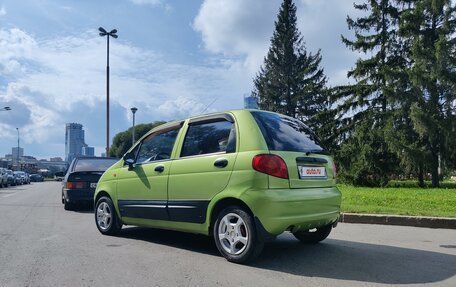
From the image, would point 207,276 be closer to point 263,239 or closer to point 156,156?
point 263,239

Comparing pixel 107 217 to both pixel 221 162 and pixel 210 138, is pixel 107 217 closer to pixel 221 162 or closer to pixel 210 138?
pixel 210 138

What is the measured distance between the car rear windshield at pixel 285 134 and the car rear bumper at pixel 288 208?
568mm

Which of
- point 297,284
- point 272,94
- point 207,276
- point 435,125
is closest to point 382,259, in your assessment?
point 297,284

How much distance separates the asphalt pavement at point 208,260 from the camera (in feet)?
15.5

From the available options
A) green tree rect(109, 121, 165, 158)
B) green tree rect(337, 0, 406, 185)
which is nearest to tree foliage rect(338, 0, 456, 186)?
green tree rect(337, 0, 406, 185)

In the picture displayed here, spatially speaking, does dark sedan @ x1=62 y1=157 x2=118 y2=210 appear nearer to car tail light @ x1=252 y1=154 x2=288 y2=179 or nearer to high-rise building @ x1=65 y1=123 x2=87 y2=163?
car tail light @ x1=252 y1=154 x2=288 y2=179

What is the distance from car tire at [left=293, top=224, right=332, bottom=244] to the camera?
6500mm

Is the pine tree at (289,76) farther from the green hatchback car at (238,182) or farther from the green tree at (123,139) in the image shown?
the green hatchback car at (238,182)

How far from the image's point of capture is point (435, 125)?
2639 centimetres

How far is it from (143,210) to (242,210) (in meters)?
2.08

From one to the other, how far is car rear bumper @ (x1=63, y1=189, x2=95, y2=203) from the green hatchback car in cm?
608

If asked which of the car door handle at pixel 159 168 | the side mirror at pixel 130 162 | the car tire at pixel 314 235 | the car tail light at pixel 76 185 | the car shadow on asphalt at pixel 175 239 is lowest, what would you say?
the car shadow on asphalt at pixel 175 239

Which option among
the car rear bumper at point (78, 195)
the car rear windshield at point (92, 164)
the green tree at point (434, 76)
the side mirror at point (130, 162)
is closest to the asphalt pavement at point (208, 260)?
the side mirror at point (130, 162)

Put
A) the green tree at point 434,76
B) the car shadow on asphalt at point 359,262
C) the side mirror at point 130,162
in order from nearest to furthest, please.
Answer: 1. the car shadow on asphalt at point 359,262
2. the side mirror at point 130,162
3. the green tree at point 434,76
